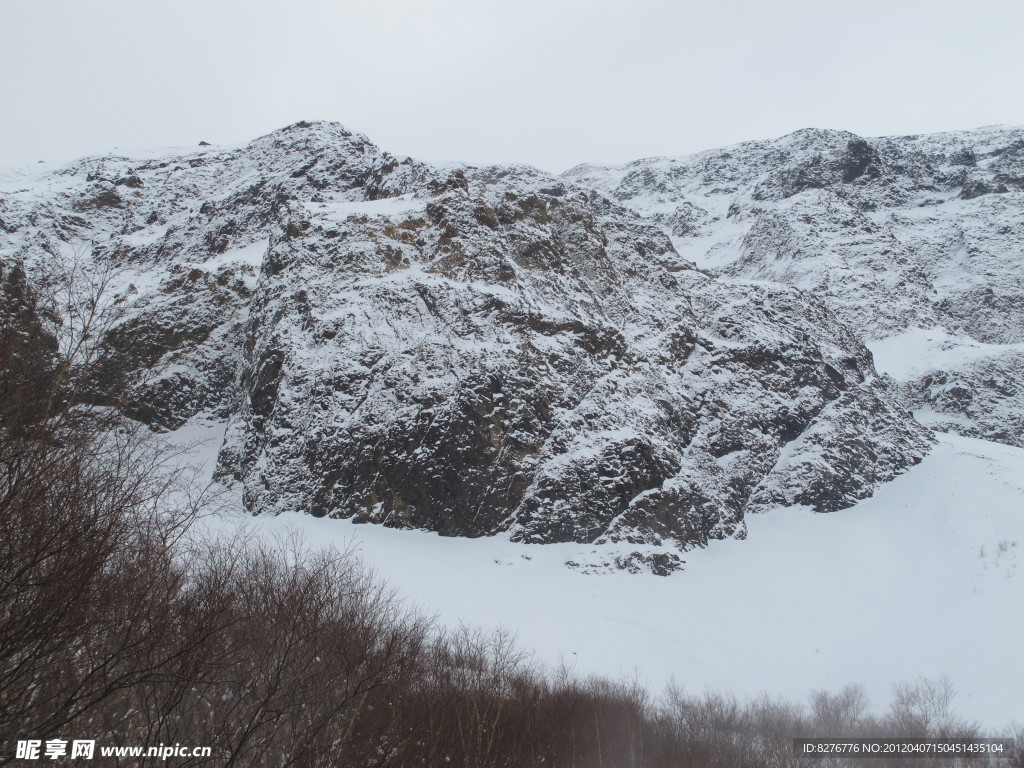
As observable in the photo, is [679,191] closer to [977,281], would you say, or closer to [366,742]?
[977,281]

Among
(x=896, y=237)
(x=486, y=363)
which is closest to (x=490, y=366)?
(x=486, y=363)

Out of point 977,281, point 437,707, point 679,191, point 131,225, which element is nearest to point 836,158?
point 679,191

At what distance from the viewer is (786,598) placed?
31484 mm

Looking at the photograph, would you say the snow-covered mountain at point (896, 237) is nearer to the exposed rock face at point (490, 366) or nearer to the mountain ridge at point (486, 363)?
the mountain ridge at point (486, 363)

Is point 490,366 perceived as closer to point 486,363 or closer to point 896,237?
point 486,363

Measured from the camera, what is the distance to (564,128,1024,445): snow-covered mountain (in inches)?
2373

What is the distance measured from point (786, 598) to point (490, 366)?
21.9 meters

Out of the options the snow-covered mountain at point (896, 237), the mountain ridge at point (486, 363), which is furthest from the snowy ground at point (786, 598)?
the snow-covered mountain at point (896, 237)

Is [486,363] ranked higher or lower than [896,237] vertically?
lower

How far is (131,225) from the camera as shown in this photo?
219ft

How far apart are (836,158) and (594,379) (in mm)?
102905

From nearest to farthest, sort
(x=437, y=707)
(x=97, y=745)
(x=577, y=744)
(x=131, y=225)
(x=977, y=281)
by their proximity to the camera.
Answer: (x=97, y=745)
(x=437, y=707)
(x=577, y=744)
(x=131, y=225)
(x=977, y=281)

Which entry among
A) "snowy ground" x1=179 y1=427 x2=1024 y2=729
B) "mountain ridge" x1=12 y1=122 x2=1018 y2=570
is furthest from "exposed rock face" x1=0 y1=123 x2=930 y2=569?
"snowy ground" x1=179 y1=427 x2=1024 y2=729

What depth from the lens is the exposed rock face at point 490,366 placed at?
33.8 meters
